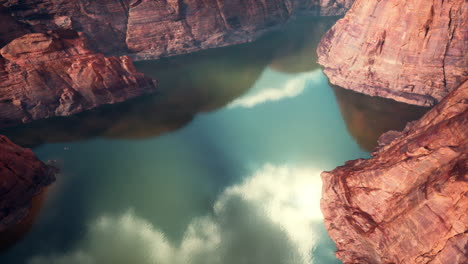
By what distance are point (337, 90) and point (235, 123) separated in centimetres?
1953

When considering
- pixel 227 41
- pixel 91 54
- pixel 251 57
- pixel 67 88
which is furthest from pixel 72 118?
pixel 227 41

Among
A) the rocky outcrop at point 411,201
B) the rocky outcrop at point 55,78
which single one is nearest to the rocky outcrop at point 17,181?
the rocky outcrop at point 55,78

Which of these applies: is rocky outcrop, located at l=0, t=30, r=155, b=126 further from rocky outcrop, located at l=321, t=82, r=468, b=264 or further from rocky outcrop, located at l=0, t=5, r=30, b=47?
rocky outcrop, located at l=321, t=82, r=468, b=264

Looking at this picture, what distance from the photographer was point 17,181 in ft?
83.8

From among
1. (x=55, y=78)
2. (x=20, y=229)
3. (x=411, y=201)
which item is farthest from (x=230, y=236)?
(x=55, y=78)

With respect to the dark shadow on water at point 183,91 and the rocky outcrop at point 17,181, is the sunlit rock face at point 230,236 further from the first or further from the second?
the dark shadow on water at point 183,91

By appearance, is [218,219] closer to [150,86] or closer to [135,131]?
[135,131]

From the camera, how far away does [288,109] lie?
4119cm

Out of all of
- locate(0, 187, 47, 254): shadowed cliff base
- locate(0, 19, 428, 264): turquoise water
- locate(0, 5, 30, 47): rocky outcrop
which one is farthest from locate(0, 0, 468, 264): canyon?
locate(0, 19, 428, 264): turquoise water

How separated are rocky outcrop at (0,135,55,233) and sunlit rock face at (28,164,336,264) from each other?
6053mm

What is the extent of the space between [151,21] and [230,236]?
192 ft

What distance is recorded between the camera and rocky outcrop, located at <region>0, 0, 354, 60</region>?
56.0 metres

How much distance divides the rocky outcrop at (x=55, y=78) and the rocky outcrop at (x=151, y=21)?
13177mm

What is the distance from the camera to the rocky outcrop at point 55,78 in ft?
127
